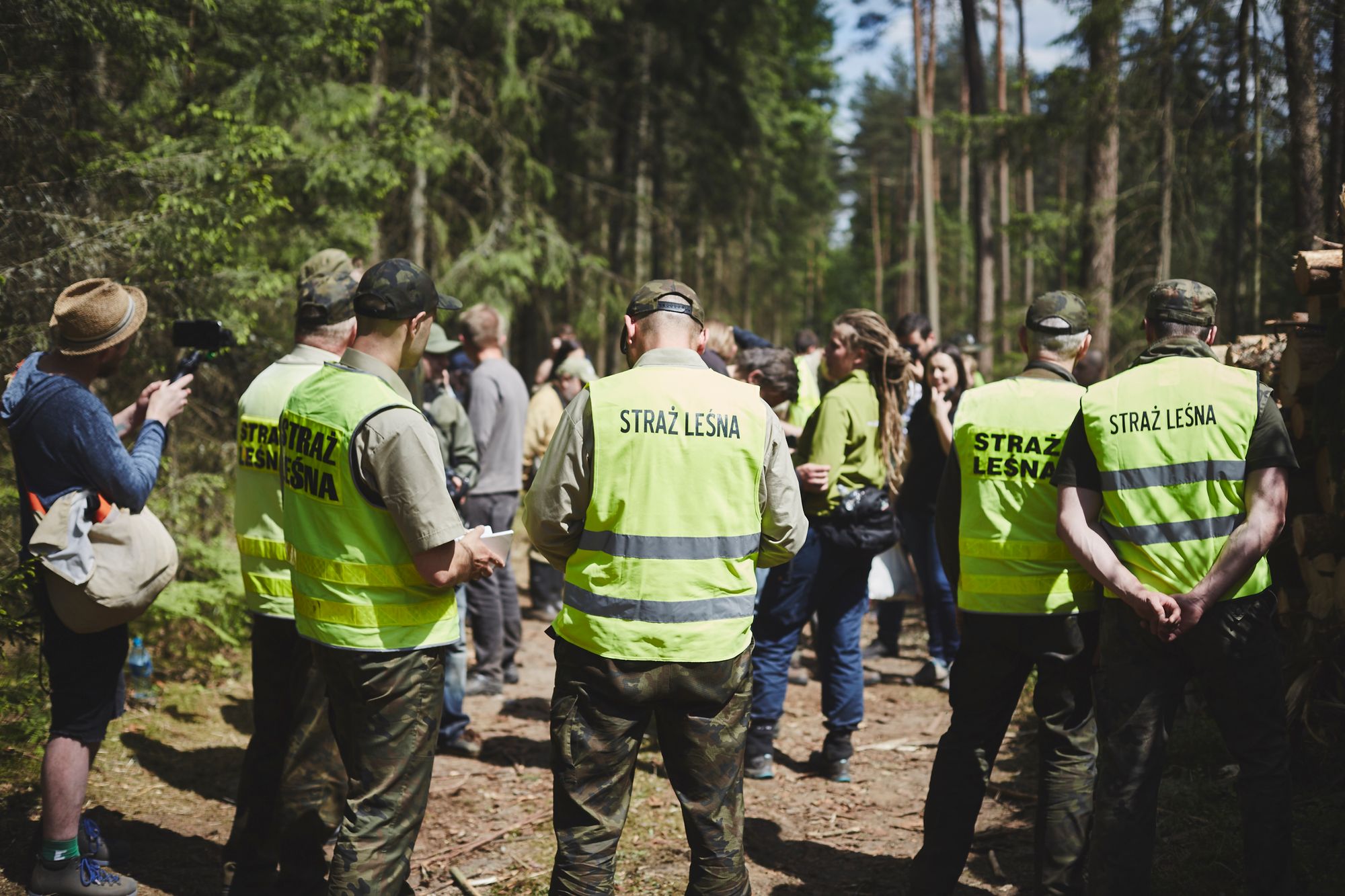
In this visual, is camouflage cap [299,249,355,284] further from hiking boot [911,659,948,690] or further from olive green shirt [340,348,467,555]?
hiking boot [911,659,948,690]

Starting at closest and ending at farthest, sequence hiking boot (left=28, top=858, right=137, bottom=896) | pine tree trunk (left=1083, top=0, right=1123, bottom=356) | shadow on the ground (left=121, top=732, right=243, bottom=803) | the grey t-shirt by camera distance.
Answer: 1. hiking boot (left=28, top=858, right=137, bottom=896)
2. shadow on the ground (left=121, top=732, right=243, bottom=803)
3. the grey t-shirt
4. pine tree trunk (left=1083, top=0, right=1123, bottom=356)

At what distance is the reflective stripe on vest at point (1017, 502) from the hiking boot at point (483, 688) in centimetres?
393

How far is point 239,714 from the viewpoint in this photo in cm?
619

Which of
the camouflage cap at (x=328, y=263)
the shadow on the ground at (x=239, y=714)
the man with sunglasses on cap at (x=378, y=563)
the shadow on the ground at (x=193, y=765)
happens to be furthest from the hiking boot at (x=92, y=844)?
the camouflage cap at (x=328, y=263)

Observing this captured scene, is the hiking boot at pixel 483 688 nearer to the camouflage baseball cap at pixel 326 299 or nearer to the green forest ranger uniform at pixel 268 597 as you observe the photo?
the green forest ranger uniform at pixel 268 597

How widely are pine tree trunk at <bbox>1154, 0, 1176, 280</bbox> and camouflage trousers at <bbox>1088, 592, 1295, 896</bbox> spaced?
844cm

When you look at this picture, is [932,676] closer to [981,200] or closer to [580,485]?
[580,485]

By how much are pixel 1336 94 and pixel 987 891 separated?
20.3 feet

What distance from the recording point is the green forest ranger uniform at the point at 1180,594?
127 inches

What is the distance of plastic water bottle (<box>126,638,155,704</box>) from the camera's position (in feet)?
19.6

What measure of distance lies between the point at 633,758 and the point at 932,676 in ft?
15.6

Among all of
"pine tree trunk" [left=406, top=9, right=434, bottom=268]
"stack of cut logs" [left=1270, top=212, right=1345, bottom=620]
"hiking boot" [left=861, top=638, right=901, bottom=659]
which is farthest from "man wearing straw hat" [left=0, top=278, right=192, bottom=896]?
"pine tree trunk" [left=406, top=9, right=434, bottom=268]

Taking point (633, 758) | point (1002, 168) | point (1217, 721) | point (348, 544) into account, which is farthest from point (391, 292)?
point (1002, 168)

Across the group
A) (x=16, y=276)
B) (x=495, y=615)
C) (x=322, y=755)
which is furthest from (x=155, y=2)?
(x=322, y=755)
